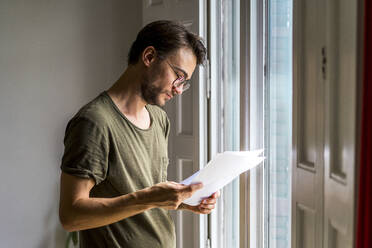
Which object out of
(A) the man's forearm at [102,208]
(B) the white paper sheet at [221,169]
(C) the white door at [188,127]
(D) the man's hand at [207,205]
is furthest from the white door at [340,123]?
(C) the white door at [188,127]

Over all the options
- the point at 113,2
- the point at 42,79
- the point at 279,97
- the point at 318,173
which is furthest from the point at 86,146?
the point at 113,2

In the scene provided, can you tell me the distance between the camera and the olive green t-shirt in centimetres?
111

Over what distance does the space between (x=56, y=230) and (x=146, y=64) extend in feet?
6.90

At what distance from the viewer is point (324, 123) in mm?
1295

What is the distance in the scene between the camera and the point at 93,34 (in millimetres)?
3059

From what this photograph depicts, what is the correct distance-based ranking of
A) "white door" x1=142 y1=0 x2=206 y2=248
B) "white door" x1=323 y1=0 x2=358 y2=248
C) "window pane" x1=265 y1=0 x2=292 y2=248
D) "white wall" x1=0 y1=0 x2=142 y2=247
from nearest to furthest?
"white door" x1=323 y1=0 x2=358 y2=248 < "window pane" x1=265 y1=0 x2=292 y2=248 < "white door" x1=142 y1=0 x2=206 y2=248 < "white wall" x1=0 y1=0 x2=142 y2=247

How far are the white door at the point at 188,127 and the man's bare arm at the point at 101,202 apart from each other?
1.16 m

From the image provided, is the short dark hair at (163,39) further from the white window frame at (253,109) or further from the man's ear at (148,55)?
the white window frame at (253,109)

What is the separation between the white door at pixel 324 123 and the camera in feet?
3.36

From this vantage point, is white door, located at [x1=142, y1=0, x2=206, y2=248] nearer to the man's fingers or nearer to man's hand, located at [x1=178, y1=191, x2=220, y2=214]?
man's hand, located at [x1=178, y1=191, x2=220, y2=214]

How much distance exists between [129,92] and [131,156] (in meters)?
0.21

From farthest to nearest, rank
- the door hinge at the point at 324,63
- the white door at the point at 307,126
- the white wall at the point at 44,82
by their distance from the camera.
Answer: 1. the white wall at the point at 44,82
2. the white door at the point at 307,126
3. the door hinge at the point at 324,63

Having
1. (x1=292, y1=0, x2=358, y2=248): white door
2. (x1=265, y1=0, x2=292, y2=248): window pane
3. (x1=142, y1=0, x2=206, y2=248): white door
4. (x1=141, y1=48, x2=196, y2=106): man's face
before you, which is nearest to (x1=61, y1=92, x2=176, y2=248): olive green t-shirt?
(x1=141, y1=48, x2=196, y2=106): man's face

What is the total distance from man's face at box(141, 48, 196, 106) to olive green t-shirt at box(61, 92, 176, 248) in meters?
0.11
